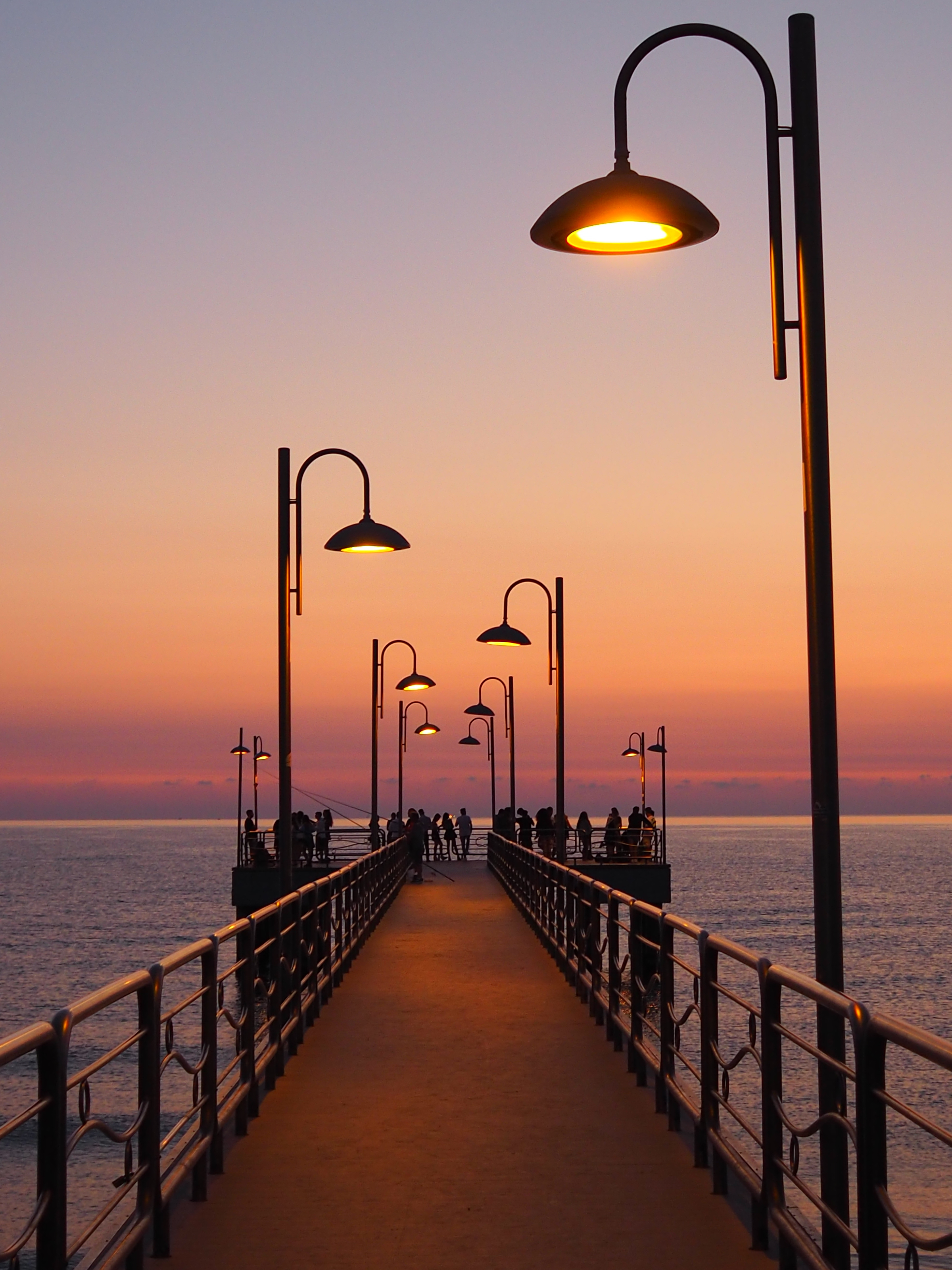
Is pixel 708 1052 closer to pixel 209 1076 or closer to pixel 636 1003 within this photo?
pixel 209 1076

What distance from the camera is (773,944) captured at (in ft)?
229

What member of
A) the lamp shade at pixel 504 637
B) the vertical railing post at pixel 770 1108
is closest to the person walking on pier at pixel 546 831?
the lamp shade at pixel 504 637

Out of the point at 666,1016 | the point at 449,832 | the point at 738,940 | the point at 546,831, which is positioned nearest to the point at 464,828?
the point at 449,832

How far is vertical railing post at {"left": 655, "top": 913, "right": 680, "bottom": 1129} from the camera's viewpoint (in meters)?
8.39

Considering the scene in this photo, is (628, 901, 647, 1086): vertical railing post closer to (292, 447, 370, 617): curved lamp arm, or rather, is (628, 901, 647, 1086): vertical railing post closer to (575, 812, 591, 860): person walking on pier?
(292, 447, 370, 617): curved lamp arm

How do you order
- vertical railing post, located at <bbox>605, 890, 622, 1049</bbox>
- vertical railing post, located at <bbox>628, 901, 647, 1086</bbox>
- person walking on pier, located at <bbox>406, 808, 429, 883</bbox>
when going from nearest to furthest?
vertical railing post, located at <bbox>628, 901, 647, 1086</bbox>
vertical railing post, located at <bbox>605, 890, 622, 1049</bbox>
person walking on pier, located at <bbox>406, 808, 429, 883</bbox>

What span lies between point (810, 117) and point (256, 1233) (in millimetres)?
5727

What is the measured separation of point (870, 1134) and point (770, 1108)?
1635mm

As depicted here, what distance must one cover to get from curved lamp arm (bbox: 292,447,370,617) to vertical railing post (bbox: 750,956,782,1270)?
11.3m

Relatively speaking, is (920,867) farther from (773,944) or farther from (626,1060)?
(626,1060)

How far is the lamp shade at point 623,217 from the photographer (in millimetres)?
7398

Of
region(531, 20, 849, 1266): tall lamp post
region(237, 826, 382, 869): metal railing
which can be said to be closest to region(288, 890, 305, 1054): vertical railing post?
region(531, 20, 849, 1266): tall lamp post

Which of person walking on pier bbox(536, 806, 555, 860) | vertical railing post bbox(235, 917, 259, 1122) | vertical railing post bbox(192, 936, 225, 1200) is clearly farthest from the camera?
person walking on pier bbox(536, 806, 555, 860)

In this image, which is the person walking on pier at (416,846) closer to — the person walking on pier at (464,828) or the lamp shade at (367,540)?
the person walking on pier at (464,828)
